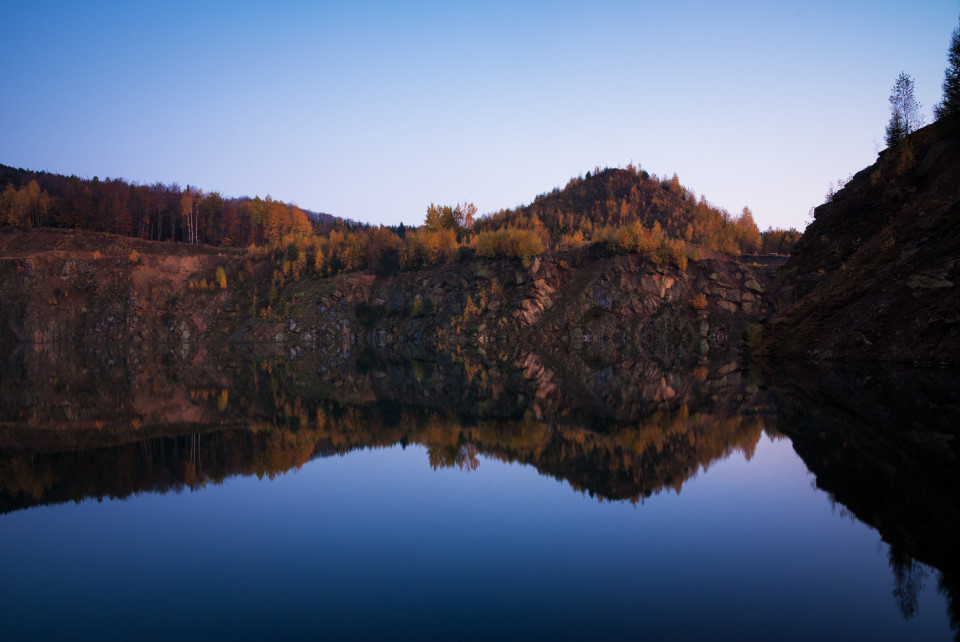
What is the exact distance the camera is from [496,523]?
8.50 m

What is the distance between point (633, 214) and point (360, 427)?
100317 mm

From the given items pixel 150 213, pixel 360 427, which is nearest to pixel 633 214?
pixel 150 213

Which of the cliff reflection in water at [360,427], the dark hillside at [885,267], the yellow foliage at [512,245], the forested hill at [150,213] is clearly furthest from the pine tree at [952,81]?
the forested hill at [150,213]

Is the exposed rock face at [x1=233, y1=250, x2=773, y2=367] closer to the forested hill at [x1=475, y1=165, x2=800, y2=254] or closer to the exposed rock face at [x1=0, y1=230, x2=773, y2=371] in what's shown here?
the exposed rock face at [x1=0, y1=230, x2=773, y2=371]

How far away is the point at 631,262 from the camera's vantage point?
7150 centimetres

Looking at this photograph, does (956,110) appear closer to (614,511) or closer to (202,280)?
(614,511)

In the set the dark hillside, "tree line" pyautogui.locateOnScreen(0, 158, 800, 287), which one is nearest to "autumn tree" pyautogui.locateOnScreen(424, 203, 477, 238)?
"tree line" pyautogui.locateOnScreen(0, 158, 800, 287)

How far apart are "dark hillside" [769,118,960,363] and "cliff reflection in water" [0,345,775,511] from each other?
7052 mm

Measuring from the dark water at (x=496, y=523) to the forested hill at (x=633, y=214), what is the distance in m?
81.2

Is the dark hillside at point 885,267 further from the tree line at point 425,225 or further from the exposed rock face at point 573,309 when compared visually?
the tree line at point 425,225

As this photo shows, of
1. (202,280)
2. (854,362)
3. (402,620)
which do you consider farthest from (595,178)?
(402,620)

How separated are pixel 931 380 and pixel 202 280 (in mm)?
95355

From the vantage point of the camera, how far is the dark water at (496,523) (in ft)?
18.5

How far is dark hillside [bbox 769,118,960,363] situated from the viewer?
25.3 meters
